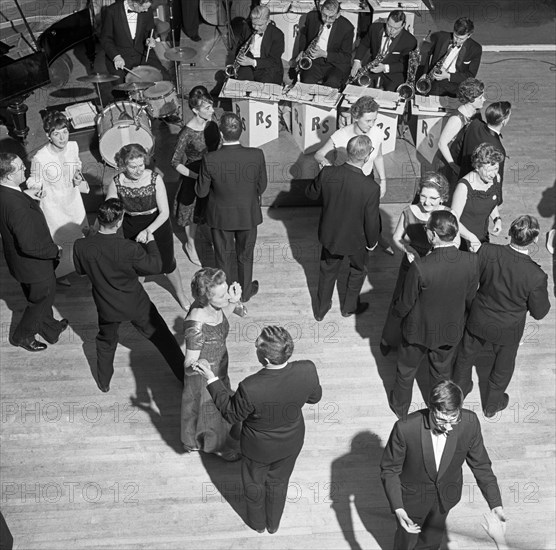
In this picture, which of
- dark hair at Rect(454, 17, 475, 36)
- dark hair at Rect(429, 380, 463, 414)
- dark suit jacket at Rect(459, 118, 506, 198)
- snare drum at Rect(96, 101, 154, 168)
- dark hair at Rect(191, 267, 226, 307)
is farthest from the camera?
dark hair at Rect(454, 17, 475, 36)

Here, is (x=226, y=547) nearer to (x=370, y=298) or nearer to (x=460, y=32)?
(x=370, y=298)

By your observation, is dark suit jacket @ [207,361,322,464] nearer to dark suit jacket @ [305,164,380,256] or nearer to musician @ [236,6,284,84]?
dark suit jacket @ [305,164,380,256]

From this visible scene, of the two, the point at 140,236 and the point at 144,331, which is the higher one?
the point at 140,236

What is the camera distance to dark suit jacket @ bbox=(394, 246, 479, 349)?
500 centimetres

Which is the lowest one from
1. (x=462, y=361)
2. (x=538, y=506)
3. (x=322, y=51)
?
(x=538, y=506)

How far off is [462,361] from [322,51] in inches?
154

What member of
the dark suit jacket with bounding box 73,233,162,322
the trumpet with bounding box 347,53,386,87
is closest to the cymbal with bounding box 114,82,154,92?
the trumpet with bounding box 347,53,386,87

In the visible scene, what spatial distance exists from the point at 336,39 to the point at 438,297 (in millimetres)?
4048

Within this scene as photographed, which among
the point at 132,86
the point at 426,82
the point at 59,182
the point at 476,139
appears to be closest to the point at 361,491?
the point at 476,139

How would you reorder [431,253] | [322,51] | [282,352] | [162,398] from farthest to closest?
[322,51] → [162,398] → [431,253] → [282,352]


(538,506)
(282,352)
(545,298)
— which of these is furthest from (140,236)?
(538,506)

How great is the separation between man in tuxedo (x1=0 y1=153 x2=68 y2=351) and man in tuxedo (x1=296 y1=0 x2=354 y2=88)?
11.3 feet

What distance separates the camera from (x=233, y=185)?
594 cm

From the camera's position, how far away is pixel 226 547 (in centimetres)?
509
